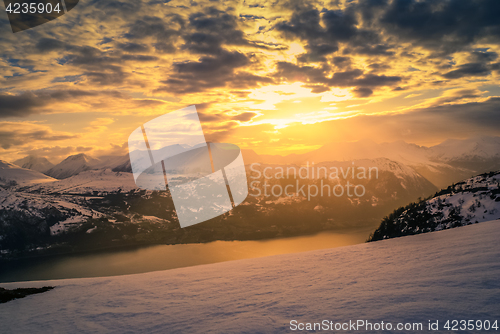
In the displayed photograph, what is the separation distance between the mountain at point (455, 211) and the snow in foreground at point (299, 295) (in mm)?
2019

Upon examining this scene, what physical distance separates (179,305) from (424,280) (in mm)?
5390

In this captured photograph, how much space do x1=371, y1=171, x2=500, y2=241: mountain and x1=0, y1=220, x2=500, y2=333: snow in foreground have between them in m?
2.02

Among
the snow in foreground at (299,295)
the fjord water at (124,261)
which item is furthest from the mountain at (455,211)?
the fjord water at (124,261)

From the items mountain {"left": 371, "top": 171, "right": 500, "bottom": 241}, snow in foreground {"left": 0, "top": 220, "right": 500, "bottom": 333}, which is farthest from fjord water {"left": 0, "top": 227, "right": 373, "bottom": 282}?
mountain {"left": 371, "top": 171, "right": 500, "bottom": 241}

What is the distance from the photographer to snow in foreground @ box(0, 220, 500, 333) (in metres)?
4.20

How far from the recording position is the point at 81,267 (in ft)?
361

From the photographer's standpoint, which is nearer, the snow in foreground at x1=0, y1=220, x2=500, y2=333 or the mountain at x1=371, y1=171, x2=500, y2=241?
the snow in foreground at x1=0, y1=220, x2=500, y2=333

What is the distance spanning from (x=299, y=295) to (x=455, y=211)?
9333 mm

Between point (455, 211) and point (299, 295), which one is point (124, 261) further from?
point (299, 295)

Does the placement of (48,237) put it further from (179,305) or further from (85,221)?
(179,305)

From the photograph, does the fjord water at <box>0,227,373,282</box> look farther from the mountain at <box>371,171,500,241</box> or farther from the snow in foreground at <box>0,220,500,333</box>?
the mountain at <box>371,171,500,241</box>

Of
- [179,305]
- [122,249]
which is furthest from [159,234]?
[179,305]

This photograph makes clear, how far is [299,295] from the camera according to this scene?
18.3 feet

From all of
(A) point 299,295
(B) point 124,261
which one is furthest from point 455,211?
(B) point 124,261
